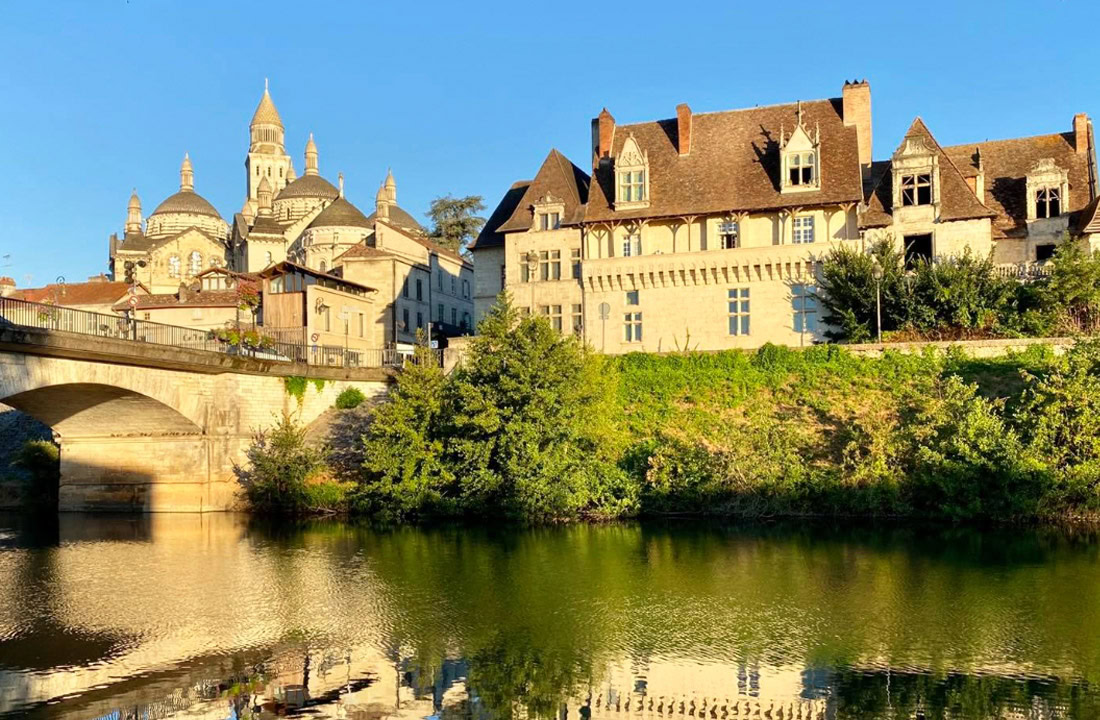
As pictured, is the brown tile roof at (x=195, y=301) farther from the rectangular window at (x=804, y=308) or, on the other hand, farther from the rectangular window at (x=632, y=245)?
the rectangular window at (x=804, y=308)

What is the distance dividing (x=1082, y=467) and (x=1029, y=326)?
989 centimetres

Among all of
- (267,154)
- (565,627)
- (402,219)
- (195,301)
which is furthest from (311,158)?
(565,627)

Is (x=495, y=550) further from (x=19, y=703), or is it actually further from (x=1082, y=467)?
(x=1082, y=467)

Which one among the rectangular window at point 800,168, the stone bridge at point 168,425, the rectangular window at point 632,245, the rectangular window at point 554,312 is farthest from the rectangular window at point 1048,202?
the stone bridge at point 168,425

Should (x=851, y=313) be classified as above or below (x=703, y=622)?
above

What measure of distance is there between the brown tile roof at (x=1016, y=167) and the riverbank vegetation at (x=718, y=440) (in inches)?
371

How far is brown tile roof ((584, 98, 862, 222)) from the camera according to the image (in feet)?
150

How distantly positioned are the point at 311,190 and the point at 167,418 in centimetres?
7165

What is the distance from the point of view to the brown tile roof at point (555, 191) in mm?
50103

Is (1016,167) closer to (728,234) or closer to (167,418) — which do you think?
(728,234)

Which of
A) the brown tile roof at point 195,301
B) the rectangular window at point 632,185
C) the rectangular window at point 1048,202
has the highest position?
the rectangular window at point 632,185

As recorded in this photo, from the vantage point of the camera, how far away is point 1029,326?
1578 inches

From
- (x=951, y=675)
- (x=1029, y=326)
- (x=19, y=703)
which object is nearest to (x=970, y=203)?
(x=1029, y=326)

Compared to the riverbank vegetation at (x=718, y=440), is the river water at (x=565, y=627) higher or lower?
lower
